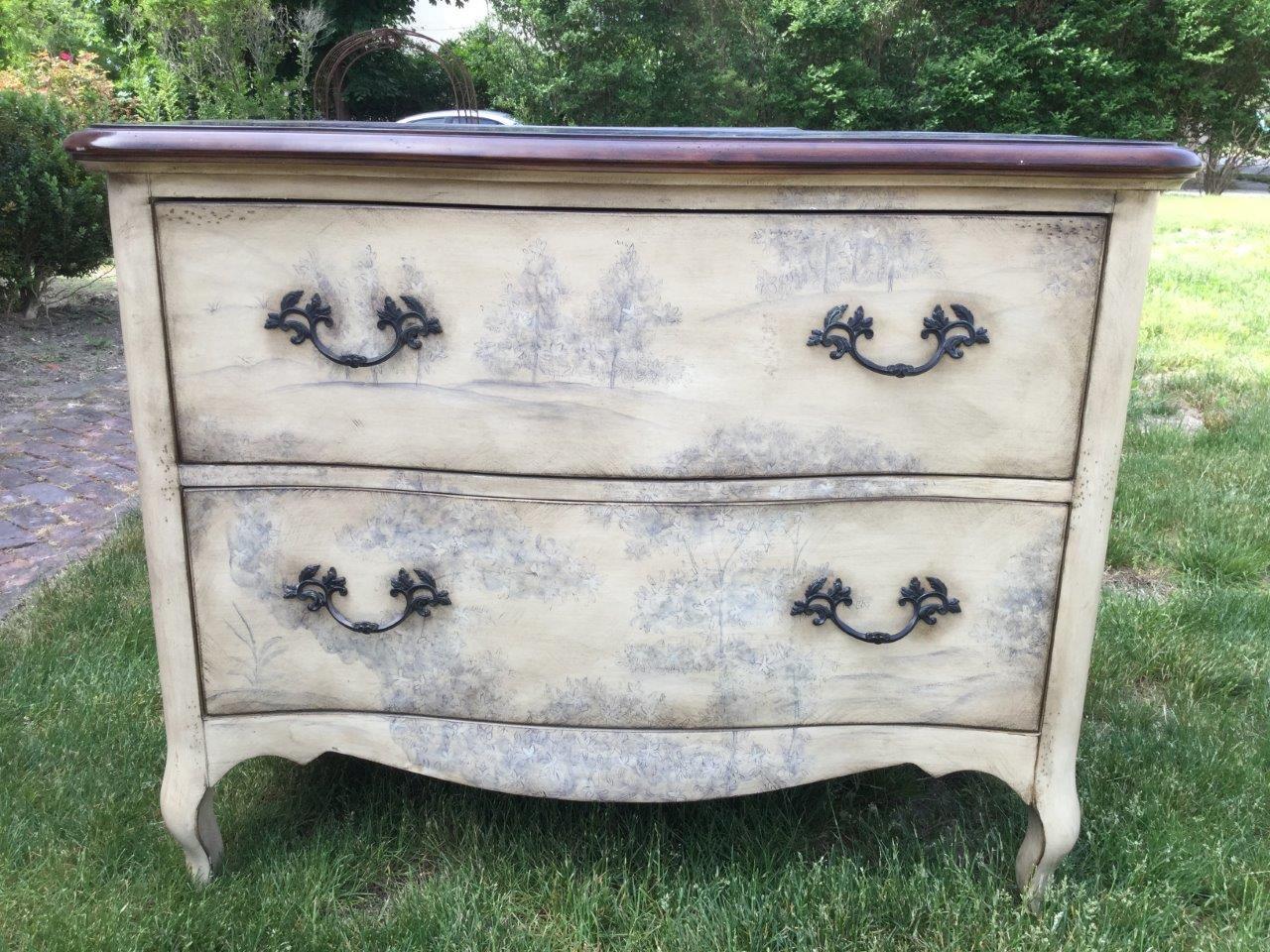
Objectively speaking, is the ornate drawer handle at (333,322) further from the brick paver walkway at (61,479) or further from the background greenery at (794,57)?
the background greenery at (794,57)

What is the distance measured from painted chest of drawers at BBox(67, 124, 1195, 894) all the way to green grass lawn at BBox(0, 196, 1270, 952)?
0.16m

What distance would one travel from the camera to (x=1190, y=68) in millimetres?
14734

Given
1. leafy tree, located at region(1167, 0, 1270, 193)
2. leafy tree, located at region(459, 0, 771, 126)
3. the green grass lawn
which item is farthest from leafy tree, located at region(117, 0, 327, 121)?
leafy tree, located at region(1167, 0, 1270, 193)

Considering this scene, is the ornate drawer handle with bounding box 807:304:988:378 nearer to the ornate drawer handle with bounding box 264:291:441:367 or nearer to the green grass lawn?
the ornate drawer handle with bounding box 264:291:441:367

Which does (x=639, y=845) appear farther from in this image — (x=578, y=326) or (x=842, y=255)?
(x=842, y=255)

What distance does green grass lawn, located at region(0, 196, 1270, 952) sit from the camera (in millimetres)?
1518

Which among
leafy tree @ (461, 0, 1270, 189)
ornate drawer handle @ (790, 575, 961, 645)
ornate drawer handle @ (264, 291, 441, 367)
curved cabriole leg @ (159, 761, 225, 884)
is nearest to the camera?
ornate drawer handle @ (264, 291, 441, 367)

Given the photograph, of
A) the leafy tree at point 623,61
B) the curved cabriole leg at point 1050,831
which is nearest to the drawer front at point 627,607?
the curved cabriole leg at point 1050,831

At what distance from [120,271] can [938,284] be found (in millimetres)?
1065

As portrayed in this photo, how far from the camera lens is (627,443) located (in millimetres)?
1344

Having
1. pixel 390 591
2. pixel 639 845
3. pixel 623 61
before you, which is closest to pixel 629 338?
pixel 390 591

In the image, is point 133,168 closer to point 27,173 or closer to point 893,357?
point 893,357

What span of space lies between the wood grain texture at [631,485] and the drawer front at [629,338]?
0.02m

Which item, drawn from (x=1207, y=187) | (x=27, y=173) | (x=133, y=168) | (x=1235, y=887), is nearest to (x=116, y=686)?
(x=133, y=168)
